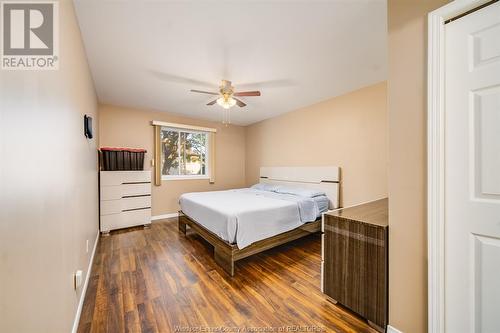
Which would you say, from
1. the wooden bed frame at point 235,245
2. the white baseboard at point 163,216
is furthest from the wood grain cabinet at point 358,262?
the white baseboard at point 163,216

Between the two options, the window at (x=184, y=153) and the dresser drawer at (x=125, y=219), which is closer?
the dresser drawer at (x=125, y=219)

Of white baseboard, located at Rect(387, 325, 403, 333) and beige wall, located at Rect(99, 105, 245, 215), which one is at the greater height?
beige wall, located at Rect(99, 105, 245, 215)

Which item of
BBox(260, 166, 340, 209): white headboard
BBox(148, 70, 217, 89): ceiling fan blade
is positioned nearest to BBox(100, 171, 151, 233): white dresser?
BBox(148, 70, 217, 89): ceiling fan blade

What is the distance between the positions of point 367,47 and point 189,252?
3.25 meters

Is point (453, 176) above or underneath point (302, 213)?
above

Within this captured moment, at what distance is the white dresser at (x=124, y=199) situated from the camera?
3.46 m

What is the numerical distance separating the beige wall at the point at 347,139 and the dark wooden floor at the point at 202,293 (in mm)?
1379

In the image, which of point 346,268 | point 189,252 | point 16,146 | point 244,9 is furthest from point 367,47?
point 189,252

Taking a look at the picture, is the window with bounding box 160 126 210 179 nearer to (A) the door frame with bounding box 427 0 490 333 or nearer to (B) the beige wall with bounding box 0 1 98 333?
(B) the beige wall with bounding box 0 1 98 333

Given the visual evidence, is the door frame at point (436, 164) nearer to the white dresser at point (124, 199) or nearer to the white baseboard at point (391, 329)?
the white baseboard at point (391, 329)

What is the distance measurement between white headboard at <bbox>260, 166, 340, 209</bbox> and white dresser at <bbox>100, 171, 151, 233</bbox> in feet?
8.92

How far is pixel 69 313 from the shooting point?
1256 mm

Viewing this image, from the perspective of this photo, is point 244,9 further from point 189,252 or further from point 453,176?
point 189,252

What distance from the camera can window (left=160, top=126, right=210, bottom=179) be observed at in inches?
180
